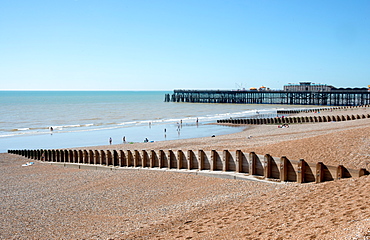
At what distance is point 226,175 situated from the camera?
13.0 metres

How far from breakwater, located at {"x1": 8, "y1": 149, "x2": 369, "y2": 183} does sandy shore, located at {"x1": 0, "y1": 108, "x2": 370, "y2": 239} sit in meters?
0.38

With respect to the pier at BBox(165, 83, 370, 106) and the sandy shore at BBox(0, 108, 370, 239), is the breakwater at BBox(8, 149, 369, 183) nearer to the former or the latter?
the sandy shore at BBox(0, 108, 370, 239)

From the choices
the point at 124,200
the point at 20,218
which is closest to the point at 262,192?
the point at 124,200

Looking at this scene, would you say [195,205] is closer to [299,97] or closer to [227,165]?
[227,165]

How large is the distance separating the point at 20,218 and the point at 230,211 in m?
5.95

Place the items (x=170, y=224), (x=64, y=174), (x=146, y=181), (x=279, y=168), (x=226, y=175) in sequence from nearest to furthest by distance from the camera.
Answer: (x=170, y=224) → (x=279, y=168) → (x=226, y=175) → (x=146, y=181) → (x=64, y=174)

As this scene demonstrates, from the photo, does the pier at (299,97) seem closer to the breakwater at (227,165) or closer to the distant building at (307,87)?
the distant building at (307,87)

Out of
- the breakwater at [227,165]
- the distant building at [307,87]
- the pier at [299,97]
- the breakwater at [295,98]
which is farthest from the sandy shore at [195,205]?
the distant building at [307,87]

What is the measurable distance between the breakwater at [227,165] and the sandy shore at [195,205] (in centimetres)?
38

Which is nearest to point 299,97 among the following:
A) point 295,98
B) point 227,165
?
point 295,98

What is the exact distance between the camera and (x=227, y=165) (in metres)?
13.4

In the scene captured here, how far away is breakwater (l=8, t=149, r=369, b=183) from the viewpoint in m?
10.5

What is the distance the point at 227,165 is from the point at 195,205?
3.27 metres

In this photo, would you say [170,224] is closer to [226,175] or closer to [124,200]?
[124,200]
